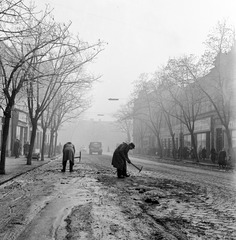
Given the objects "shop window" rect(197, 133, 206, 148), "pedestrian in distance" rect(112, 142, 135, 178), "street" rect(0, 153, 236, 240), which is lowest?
"street" rect(0, 153, 236, 240)

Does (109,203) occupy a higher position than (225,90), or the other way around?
(225,90)

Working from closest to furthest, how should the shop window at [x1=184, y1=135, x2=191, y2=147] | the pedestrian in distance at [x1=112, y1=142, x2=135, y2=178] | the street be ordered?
the street → the pedestrian in distance at [x1=112, y1=142, x2=135, y2=178] → the shop window at [x1=184, y1=135, x2=191, y2=147]

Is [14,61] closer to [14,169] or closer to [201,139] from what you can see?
A: [14,169]

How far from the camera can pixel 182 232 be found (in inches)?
242

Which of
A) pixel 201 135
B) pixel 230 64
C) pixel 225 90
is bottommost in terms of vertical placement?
pixel 201 135

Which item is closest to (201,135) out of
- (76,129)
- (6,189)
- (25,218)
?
(6,189)

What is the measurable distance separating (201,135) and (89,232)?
1624 inches

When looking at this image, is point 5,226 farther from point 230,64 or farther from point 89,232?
point 230,64

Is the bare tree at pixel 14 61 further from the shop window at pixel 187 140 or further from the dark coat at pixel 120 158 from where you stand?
the shop window at pixel 187 140

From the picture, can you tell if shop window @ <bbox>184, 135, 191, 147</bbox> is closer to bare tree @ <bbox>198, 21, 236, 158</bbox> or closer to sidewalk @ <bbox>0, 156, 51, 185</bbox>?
bare tree @ <bbox>198, 21, 236, 158</bbox>

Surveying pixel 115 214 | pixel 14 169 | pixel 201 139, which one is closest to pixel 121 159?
pixel 14 169

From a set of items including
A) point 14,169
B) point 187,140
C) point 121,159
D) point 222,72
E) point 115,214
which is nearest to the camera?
point 115,214

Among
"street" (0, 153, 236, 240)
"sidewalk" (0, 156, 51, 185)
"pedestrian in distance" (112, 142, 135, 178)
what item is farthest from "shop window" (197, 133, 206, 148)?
"street" (0, 153, 236, 240)

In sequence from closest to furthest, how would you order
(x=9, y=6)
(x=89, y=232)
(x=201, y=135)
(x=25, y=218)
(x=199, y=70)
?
(x=89, y=232) < (x=25, y=218) < (x=9, y=6) < (x=199, y=70) < (x=201, y=135)
